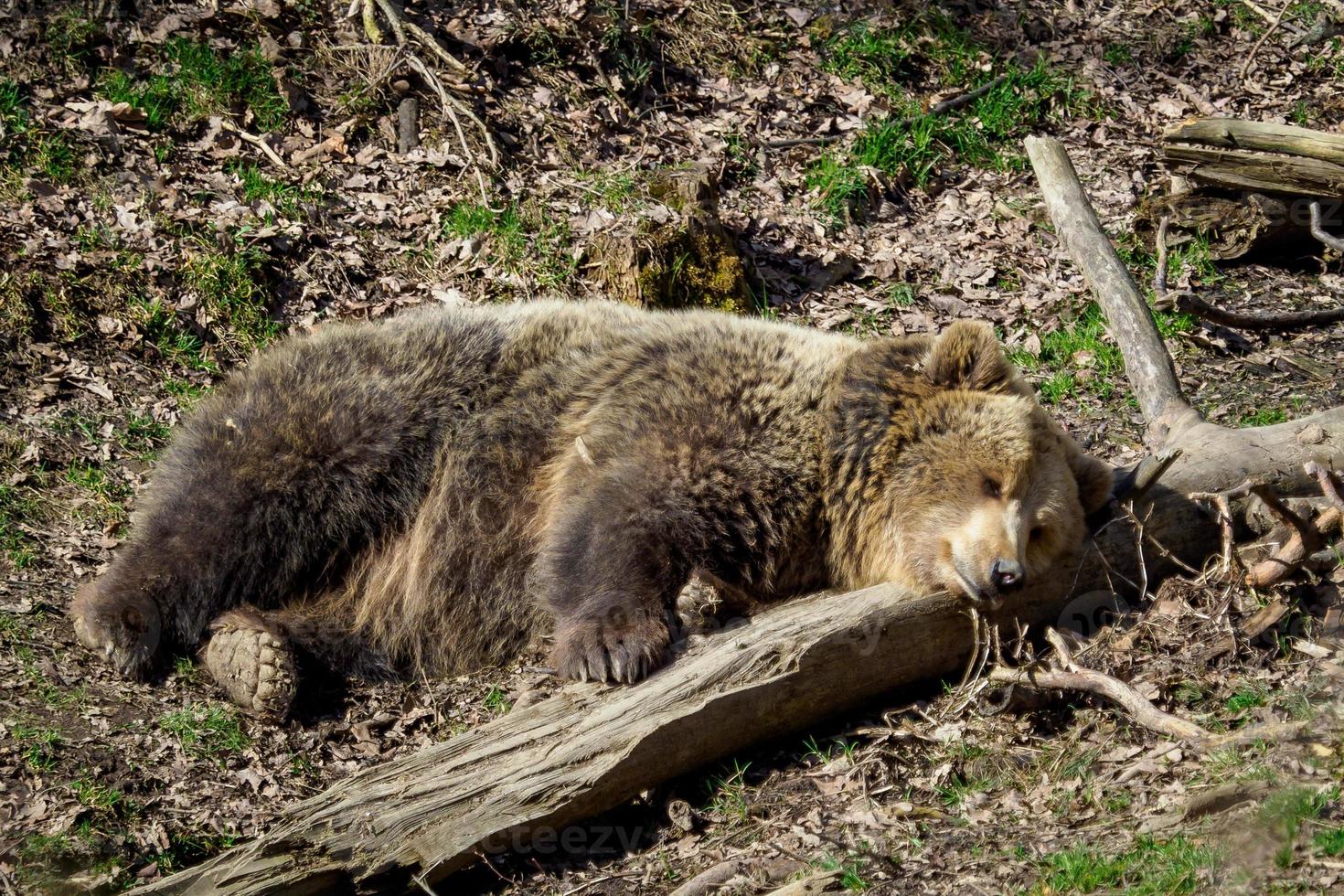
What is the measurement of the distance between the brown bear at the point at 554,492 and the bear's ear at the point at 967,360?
10 mm

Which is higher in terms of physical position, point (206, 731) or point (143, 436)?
point (143, 436)

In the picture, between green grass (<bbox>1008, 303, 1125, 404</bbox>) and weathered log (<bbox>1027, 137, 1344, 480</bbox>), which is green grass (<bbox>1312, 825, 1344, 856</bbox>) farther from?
green grass (<bbox>1008, 303, 1125, 404</bbox>)

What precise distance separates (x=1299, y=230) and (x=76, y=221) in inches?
334

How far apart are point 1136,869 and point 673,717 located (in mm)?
1673

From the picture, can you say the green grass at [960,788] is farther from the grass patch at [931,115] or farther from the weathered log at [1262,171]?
the weathered log at [1262,171]

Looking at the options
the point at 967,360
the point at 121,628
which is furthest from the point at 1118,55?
the point at 121,628

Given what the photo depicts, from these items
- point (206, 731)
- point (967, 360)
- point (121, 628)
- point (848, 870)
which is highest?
point (967, 360)

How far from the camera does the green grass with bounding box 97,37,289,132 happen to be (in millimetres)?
8242

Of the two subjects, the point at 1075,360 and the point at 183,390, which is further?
the point at 1075,360

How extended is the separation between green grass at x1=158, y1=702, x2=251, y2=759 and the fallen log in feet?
3.22

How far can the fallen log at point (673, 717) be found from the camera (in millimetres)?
4102

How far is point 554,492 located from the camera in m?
5.40

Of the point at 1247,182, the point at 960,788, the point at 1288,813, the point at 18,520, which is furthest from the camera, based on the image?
the point at 1247,182

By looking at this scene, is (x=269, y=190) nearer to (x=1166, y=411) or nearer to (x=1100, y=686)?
(x=1166, y=411)
